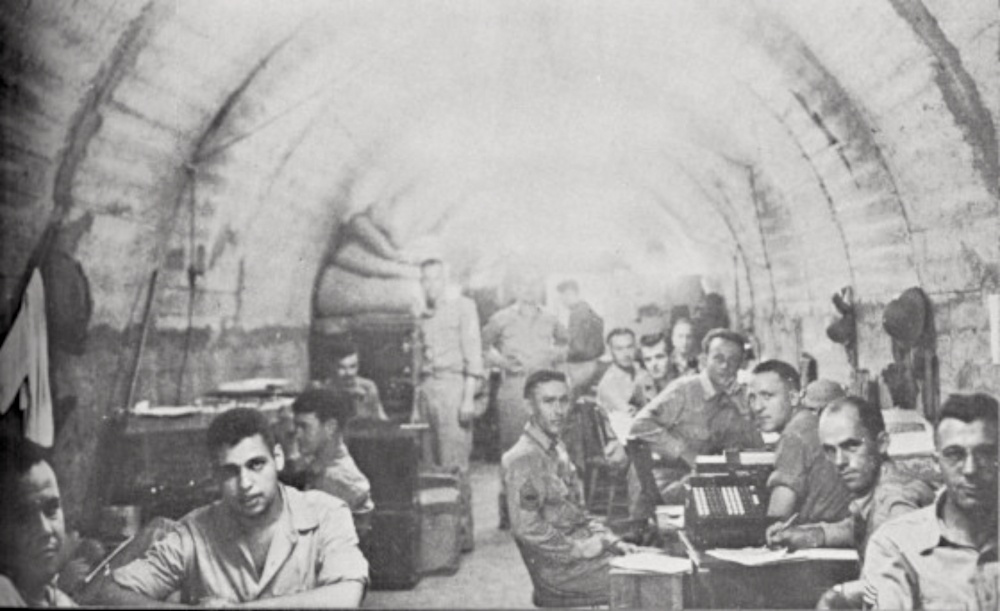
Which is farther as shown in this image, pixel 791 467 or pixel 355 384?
pixel 355 384

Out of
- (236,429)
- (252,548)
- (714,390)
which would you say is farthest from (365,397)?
(714,390)

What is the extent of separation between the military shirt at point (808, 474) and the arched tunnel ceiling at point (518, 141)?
599 millimetres

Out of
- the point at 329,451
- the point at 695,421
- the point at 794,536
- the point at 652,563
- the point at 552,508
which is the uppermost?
the point at 695,421

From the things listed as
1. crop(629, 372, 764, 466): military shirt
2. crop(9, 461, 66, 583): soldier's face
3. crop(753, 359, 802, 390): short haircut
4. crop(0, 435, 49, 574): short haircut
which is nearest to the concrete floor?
crop(629, 372, 764, 466): military shirt

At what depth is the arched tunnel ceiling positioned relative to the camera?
404 centimetres

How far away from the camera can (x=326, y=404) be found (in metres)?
4.27

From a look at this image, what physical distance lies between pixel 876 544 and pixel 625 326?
133 centimetres

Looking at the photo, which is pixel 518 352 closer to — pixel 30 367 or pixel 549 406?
pixel 549 406

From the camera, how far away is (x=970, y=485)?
12.3ft

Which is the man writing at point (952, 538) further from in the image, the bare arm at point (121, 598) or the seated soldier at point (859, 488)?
the bare arm at point (121, 598)

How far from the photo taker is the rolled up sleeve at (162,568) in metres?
3.90

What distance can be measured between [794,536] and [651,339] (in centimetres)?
99

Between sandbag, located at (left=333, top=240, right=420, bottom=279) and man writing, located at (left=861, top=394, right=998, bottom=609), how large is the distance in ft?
7.58

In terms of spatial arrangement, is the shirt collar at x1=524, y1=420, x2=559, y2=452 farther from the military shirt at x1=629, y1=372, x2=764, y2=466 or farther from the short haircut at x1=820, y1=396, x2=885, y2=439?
the short haircut at x1=820, y1=396, x2=885, y2=439
